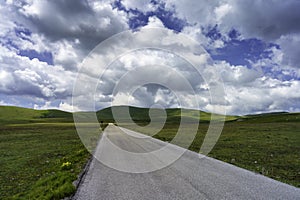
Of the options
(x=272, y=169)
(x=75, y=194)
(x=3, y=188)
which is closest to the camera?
(x=75, y=194)

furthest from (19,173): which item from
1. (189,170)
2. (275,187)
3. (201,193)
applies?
(275,187)

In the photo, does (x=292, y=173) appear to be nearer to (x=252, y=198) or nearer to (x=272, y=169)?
(x=272, y=169)

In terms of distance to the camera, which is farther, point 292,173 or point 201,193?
point 292,173

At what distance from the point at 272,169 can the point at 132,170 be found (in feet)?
24.0

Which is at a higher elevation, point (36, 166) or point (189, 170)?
point (189, 170)

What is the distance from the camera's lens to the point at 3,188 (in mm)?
10352

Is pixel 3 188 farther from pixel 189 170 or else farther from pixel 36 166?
pixel 189 170

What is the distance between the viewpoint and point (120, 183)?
938cm

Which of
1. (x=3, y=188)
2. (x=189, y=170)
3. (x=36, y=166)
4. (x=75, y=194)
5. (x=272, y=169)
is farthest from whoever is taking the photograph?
(x=36, y=166)

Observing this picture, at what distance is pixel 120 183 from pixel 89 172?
293 centimetres

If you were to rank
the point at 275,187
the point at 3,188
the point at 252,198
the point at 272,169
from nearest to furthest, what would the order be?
the point at 252,198
the point at 275,187
the point at 3,188
the point at 272,169

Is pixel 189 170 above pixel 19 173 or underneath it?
above

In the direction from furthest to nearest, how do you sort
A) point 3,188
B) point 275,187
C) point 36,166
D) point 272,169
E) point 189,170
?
1. point 36,166
2. point 272,169
3. point 189,170
4. point 3,188
5. point 275,187

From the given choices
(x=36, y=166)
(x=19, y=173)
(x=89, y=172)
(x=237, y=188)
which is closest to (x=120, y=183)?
(x=89, y=172)
